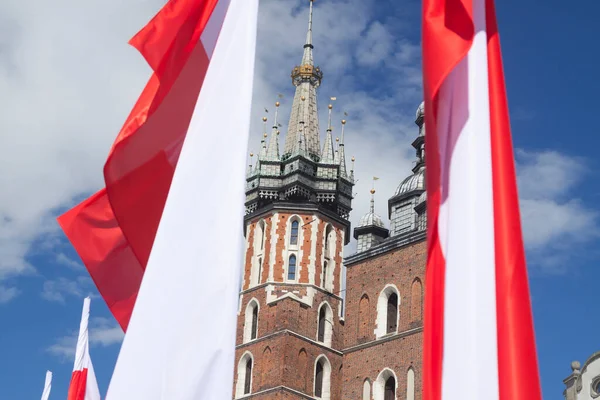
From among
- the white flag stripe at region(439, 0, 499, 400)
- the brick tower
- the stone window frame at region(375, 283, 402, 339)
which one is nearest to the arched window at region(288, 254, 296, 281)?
the brick tower

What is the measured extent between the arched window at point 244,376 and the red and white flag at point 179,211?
119 feet

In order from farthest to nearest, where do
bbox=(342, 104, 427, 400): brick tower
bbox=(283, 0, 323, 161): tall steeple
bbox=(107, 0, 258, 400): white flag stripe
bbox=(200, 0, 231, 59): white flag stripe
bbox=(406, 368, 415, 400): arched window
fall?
bbox=(283, 0, 323, 161): tall steeple → bbox=(342, 104, 427, 400): brick tower → bbox=(406, 368, 415, 400): arched window → bbox=(200, 0, 231, 59): white flag stripe → bbox=(107, 0, 258, 400): white flag stripe

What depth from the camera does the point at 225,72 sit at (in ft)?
22.6

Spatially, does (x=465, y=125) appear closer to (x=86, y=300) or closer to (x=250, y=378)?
(x=86, y=300)

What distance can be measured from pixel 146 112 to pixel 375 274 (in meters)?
35.9

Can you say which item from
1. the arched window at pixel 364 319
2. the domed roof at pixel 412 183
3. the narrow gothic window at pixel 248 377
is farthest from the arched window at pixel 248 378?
the domed roof at pixel 412 183

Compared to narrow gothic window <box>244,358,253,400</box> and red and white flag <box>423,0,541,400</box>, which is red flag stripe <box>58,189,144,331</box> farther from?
narrow gothic window <box>244,358,253,400</box>

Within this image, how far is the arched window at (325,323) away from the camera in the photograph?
149ft

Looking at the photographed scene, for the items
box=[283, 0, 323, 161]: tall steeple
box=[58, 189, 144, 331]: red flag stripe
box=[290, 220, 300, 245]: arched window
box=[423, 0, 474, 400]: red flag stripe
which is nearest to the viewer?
box=[423, 0, 474, 400]: red flag stripe

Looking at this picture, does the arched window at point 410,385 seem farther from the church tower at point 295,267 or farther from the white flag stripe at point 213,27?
the white flag stripe at point 213,27

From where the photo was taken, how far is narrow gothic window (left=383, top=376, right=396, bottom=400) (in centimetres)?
4062

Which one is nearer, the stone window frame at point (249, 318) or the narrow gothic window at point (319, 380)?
the narrow gothic window at point (319, 380)

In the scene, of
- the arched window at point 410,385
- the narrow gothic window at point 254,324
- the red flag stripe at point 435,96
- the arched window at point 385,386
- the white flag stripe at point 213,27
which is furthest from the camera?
the narrow gothic window at point 254,324

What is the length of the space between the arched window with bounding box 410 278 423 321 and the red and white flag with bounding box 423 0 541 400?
34.7m
